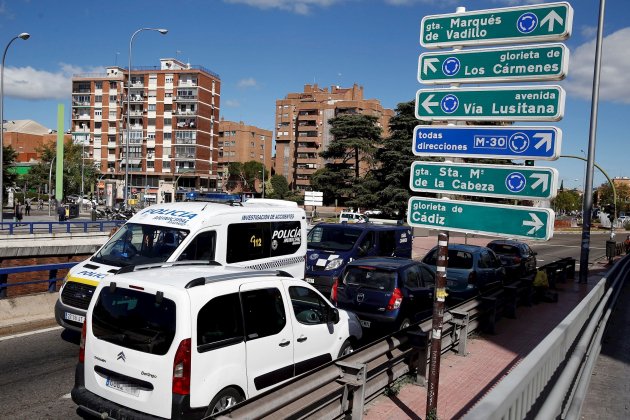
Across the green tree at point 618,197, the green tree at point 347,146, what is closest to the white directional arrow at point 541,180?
the green tree at point 347,146

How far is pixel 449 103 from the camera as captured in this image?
18.1ft

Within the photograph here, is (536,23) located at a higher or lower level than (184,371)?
higher

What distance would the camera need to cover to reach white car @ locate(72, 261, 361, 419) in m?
4.80

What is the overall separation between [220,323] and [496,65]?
3805 millimetres

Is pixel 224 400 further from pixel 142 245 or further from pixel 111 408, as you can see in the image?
pixel 142 245

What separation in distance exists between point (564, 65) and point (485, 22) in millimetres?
963

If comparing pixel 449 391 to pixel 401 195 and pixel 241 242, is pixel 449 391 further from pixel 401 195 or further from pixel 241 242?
pixel 401 195

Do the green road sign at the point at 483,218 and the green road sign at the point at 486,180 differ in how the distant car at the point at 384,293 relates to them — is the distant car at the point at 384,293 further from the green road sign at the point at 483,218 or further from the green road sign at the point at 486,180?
the green road sign at the point at 486,180

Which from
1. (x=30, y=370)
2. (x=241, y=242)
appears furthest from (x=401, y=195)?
(x=30, y=370)

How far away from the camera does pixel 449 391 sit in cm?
718

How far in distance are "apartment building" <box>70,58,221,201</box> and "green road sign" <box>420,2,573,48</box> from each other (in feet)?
263

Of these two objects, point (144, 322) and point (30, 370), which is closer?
point (144, 322)

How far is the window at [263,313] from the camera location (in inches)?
216

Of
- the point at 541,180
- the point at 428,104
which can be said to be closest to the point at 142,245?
the point at 428,104
